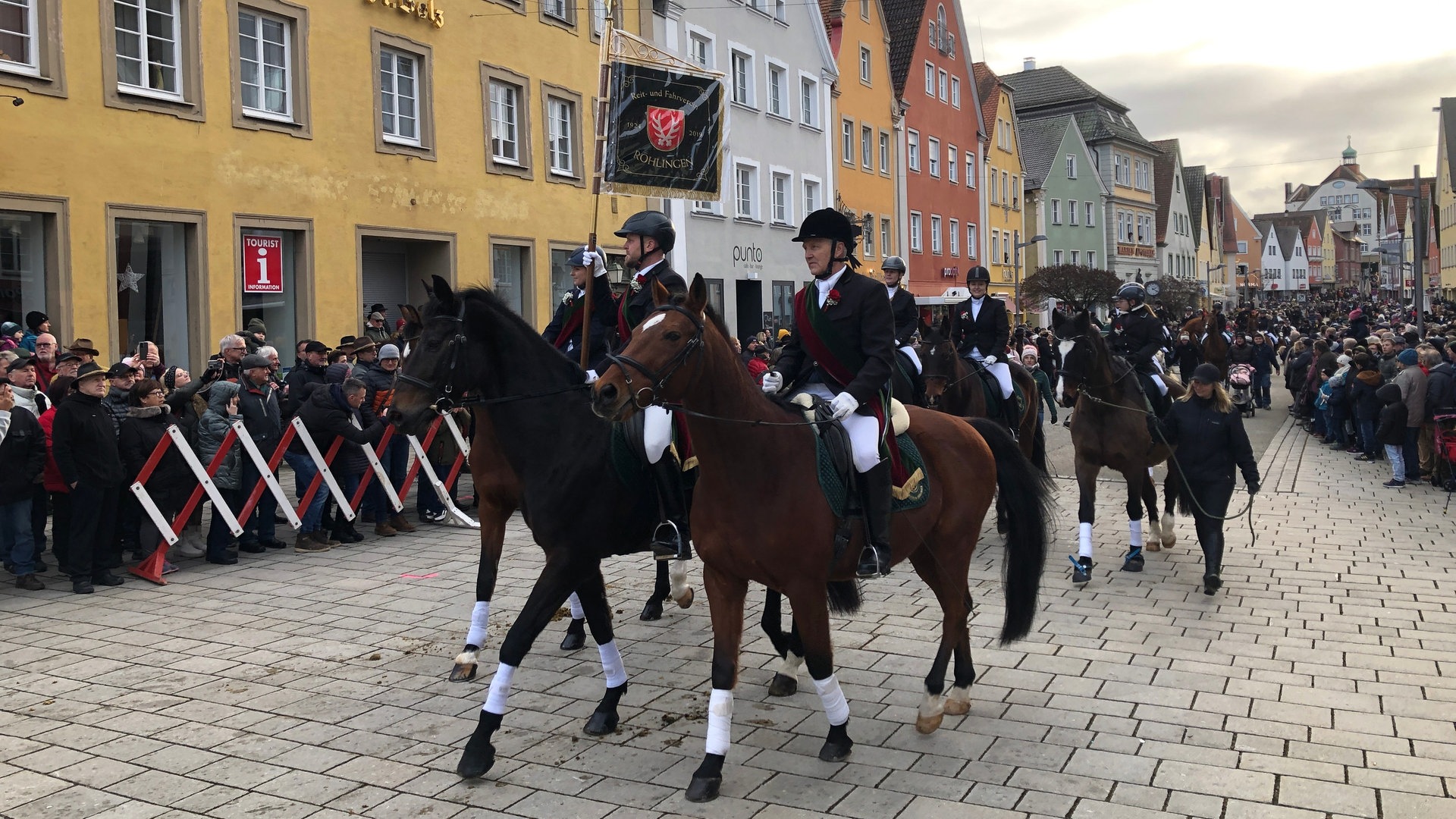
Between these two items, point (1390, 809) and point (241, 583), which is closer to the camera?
point (1390, 809)

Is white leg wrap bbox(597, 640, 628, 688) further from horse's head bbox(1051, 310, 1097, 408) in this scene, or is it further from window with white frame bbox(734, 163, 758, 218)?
window with white frame bbox(734, 163, 758, 218)

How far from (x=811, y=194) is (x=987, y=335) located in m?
24.4

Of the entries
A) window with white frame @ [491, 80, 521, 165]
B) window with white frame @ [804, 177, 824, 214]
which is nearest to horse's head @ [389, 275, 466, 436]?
window with white frame @ [491, 80, 521, 165]

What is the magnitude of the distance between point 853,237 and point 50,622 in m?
6.40

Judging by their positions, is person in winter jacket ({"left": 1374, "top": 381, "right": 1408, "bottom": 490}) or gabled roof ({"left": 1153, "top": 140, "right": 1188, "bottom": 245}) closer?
person in winter jacket ({"left": 1374, "top": 381, "right": 1408, "bottom": 490})

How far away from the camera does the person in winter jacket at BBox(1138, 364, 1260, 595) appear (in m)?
9.53

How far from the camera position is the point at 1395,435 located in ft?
52.4

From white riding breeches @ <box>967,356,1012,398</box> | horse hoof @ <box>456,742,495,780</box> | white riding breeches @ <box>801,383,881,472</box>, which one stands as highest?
white riding breeches @ <box>967,356,1012,398</box>

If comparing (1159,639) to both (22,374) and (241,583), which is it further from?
(22,374)

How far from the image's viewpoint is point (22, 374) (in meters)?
10.4

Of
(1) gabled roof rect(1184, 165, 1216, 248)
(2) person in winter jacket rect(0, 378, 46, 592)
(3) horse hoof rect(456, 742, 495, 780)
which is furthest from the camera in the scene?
(1) gabled roof rect(1184, 165, 1216, 248)

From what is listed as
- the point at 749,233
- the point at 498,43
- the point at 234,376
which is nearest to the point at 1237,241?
the point at 749,233

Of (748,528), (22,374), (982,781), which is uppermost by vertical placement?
(22,374)

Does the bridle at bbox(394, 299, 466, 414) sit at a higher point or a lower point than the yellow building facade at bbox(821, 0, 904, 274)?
lower
